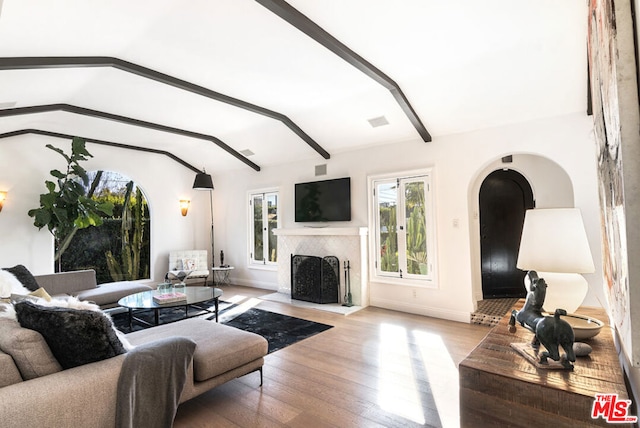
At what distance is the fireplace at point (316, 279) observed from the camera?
17.4 ft

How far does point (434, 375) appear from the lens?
279cm

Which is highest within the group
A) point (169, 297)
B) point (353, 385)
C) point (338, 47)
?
point (338, 47)

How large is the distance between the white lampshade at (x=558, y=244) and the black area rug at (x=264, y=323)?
2657mm

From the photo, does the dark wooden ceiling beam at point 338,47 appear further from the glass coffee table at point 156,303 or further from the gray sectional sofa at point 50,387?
the glass coffee table at point 156,303

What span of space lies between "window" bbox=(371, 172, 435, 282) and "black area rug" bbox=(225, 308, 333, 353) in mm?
1515

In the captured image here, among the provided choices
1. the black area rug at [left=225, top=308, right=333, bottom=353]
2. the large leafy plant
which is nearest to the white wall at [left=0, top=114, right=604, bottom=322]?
the large leafy plant

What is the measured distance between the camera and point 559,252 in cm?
185

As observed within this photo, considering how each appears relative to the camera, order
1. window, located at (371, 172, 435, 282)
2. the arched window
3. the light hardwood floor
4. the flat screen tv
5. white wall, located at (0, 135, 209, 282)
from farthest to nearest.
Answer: the arched window, the flat screen tv, white wall, located at (0, 135, 209, 282), window, located at (371, 172, 435, 282), the light hardwood floor

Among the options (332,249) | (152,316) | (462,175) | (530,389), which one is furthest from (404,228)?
(152,316)

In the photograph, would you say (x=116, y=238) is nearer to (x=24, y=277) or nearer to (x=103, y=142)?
(x=103, y=142)

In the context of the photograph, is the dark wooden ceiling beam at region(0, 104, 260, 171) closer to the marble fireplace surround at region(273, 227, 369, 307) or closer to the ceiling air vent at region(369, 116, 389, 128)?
the marble fireplace surround at region(273, 227, 369, 307)

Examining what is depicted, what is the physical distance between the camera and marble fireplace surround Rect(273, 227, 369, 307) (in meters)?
5.10

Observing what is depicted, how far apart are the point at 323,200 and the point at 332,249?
36.1 inches

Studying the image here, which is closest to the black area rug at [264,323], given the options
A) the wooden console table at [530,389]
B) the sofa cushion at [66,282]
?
the sofa cushion at [66,282]
